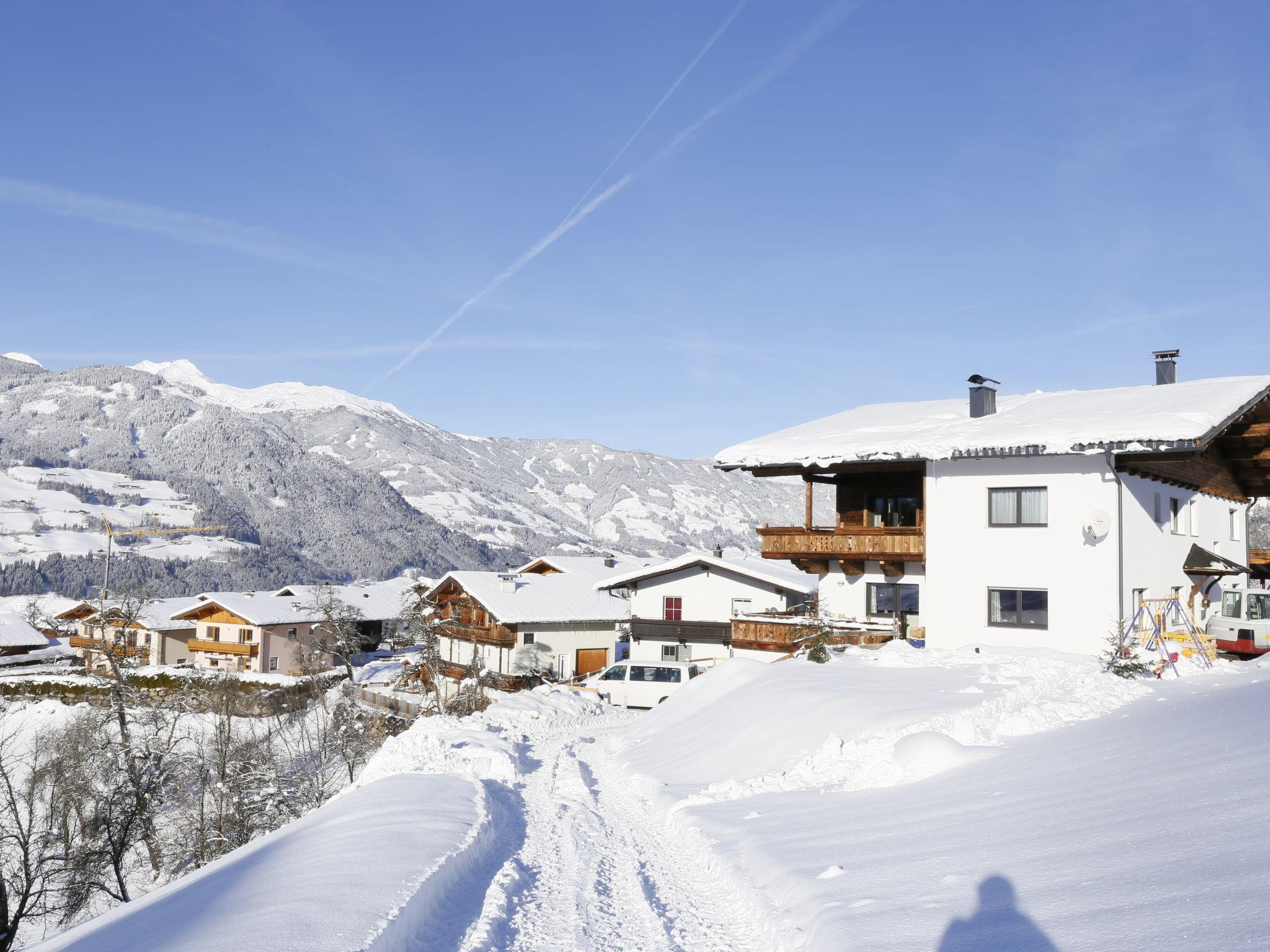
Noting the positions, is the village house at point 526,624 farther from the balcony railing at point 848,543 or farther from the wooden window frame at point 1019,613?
the wooden window frame at point 1019,613

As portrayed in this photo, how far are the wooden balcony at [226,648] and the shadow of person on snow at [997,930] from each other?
2767 inches

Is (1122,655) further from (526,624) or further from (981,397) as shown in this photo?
(526,624)

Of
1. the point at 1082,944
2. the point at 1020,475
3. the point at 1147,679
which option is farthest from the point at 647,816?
the point at 1020,475

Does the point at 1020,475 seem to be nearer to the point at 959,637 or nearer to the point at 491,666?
the point at 959,637

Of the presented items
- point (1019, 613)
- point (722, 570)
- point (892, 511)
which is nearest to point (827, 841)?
point (1019, 613)

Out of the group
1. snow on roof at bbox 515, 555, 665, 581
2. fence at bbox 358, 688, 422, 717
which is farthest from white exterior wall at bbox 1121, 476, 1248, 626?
snow on roof at bbox 515, 555, 665, 581

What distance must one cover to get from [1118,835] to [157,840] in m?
36.0

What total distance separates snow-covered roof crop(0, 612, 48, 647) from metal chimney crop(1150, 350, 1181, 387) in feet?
299

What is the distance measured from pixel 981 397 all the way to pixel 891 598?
729 cm

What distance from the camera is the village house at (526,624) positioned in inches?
1766

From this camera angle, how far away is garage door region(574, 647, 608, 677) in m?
47.0

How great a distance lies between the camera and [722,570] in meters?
39.2

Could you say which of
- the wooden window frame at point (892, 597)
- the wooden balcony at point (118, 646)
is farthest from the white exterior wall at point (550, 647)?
the wooden window frame at point (892, 597)

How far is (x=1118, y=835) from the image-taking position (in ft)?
23.2
